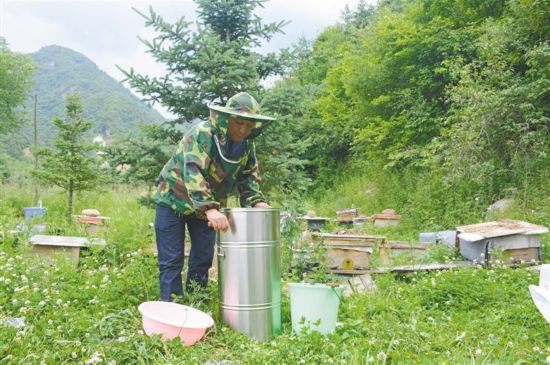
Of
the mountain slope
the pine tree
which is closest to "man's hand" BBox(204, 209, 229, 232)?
the pine tree

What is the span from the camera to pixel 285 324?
343cm

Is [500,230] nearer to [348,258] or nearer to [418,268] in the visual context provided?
[418,268]

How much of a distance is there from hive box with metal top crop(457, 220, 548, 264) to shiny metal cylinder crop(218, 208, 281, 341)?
2657mm

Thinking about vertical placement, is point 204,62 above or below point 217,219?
above

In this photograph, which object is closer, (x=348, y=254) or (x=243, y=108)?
(x=243, y=108)

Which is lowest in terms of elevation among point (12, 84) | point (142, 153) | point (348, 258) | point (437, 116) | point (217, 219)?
point (348, 258)

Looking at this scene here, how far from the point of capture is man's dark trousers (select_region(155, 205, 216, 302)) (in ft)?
11.2

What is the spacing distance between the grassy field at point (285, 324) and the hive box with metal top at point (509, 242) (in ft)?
1.82

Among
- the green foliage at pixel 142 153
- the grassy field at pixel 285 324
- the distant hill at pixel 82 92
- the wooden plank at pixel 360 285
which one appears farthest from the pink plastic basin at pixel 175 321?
the distant hill at pixel 82 92

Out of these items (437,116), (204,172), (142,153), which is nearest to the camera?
(204,172)

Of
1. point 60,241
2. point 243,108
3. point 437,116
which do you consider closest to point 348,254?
point 243,108

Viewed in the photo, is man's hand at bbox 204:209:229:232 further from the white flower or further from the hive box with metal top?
the hive box with metal top

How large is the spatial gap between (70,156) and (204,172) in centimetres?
611

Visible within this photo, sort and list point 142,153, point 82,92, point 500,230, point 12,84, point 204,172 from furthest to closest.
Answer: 1. point 12,84
2. point 82,92
3. point 142,153
4. point 500,230
5. point 204,172
